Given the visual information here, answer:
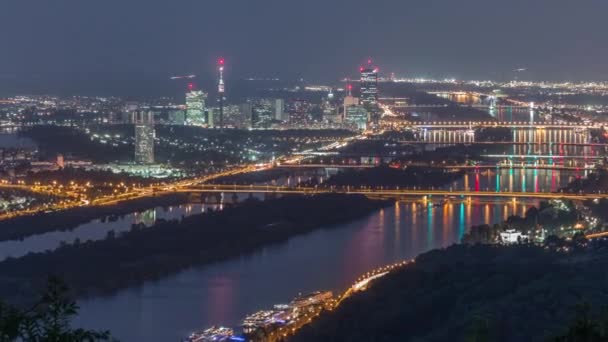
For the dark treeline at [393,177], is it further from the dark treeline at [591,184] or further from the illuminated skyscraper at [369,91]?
the illuminated skyscraper at [369,91]

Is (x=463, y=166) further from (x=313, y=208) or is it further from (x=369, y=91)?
(x=369, y=91)

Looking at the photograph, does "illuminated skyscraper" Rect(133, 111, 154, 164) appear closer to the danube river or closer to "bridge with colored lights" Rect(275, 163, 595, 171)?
"bridge with colored lights" Rect(275, 163, 595, 171)

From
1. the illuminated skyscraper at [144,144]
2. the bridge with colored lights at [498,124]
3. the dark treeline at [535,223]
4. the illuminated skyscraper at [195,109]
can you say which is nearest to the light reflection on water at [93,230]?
the dark treeline at [535,223]

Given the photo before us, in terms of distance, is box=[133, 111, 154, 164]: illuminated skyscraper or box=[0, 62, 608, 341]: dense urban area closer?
box=[0, 62, 608, 341]: dense urban area

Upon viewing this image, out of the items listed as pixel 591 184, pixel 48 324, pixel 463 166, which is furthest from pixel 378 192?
pixel 48 324

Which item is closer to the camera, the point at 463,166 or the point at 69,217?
the point at 69,217

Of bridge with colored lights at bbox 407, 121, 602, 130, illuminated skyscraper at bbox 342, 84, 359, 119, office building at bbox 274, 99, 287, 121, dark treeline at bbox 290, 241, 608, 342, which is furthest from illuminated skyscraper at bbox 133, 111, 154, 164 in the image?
dark treeline at bbox 290, 241, 608, 342
